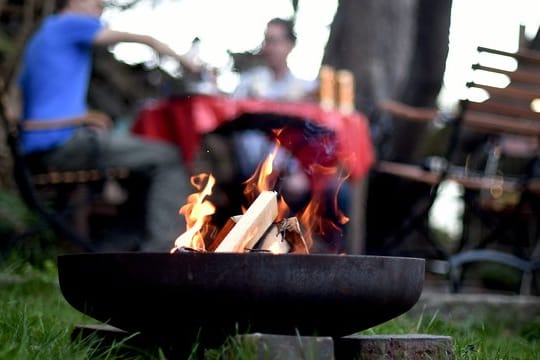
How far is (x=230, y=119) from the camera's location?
6.00 meters

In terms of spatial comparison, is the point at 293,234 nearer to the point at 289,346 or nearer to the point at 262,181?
the point at 262,181

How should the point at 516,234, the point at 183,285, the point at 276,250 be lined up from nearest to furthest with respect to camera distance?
the point at 183,285 < the point at 276,250 < the point at 516,234

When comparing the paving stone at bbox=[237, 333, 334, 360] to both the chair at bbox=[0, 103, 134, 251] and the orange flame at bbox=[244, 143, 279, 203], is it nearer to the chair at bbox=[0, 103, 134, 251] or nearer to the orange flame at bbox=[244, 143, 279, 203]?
the orange flame at bbox=[244, 143, 279, 203]

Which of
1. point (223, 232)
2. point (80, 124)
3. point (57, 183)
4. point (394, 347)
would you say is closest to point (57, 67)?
point (80, 124)

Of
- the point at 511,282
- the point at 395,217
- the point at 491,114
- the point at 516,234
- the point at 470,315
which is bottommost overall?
the point at 511,282

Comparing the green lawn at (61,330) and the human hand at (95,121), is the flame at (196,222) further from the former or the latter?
the human hand at (95,121)

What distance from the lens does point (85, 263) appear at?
98.3 inches

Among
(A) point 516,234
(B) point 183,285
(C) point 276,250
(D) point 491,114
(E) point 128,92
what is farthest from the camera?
(E) point 128,92

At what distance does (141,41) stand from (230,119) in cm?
80

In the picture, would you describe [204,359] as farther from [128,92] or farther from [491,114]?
[128,92]

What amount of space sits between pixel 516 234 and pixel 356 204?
1.22 m

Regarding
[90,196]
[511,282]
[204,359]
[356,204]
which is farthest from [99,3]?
[511,282]

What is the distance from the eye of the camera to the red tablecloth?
5.87 m

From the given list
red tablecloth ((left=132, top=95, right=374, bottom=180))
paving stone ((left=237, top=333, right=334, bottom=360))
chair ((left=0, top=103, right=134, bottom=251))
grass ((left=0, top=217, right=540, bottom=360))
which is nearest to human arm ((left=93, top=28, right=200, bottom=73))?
red tablecloth ((left=132, top=95, right=374, bottom=180))
